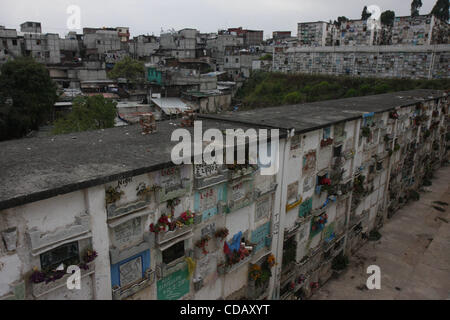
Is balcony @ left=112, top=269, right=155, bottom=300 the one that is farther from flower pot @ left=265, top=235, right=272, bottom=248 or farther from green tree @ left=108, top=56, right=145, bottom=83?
green tree @ left=108, top=56, right=145, bottom=83

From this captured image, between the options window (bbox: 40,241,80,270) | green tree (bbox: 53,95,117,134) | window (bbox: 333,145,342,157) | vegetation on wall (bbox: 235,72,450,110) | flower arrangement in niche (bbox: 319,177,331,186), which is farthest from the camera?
vegetation on wall (bbox: 235,72,450,110)

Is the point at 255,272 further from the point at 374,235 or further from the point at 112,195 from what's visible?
the point at 374,235

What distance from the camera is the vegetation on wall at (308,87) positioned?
153ft

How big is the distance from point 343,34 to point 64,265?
235 ft

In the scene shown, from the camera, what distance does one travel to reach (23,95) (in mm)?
32812

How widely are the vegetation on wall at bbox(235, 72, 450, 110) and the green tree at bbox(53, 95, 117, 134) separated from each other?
2917cm

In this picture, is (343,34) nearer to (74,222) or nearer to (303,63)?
(303,63)

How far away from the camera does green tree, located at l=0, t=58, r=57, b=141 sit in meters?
31.2

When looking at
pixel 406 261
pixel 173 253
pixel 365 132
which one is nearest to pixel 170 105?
pixel 365 132

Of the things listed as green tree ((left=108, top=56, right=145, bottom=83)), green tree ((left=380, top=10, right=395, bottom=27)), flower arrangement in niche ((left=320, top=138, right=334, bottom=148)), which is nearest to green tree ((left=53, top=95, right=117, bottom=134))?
flower arrangement in niche ((left=320, top=138, right=334, bottom=148))

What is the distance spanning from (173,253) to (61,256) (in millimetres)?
2865

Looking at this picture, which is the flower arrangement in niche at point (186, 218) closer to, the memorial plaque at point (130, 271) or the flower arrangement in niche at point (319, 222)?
the memorial plaque at point (130, 271)

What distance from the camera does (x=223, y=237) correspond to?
9.78 m

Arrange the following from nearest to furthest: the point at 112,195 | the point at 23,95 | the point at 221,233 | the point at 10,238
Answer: the point at 10,238 → the point at 112,195 → the point at 221,233 → the point at 23,95
